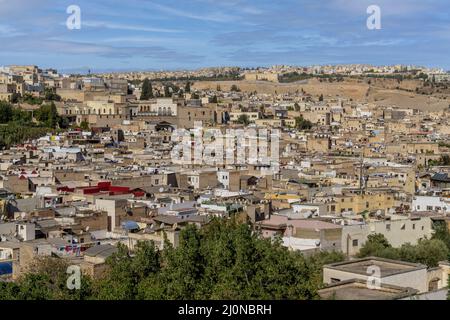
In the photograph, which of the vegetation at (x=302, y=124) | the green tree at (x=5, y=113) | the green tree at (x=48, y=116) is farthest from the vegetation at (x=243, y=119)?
the green tree at (x=5, y=113)

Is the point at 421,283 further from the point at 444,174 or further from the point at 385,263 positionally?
the point at 444,174

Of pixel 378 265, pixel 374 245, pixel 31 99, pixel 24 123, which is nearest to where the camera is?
pixel 378 265

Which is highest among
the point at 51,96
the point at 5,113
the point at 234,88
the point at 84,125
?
the point at 234,88

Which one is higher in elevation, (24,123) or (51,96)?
(51,96)

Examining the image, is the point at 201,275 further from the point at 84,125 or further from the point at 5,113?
the point at 5,113

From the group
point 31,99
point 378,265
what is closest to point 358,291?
point 378,265

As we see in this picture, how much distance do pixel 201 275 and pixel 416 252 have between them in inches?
166

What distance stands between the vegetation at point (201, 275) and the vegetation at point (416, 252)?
8.10ft

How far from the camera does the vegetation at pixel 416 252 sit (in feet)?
35.4

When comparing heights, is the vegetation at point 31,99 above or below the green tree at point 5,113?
above

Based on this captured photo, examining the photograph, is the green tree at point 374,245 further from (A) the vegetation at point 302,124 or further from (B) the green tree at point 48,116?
(A) the vegetation at point 302,124

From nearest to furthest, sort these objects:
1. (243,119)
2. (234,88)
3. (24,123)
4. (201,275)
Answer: (201,275) → (24,123) → (243,119) → (234,88)

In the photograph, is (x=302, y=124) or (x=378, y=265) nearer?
(x=378, y=265)

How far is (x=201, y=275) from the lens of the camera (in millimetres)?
7723
